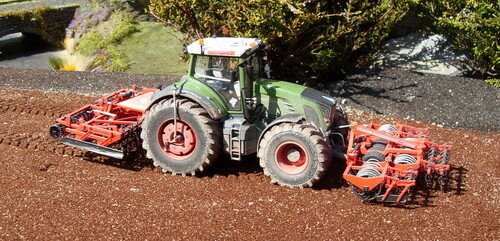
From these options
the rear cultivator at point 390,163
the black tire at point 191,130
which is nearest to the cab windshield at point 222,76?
the black tire at point 191,130

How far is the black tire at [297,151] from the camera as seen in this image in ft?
24.6

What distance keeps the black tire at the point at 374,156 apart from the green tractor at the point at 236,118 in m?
0.51

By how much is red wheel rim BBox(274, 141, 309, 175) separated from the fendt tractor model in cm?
2

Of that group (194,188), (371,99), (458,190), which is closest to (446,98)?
(371,99)

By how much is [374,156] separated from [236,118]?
7.24 feet

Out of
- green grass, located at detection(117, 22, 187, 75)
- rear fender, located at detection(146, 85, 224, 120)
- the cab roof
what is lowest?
green grass, located at detection(117, 22, 187, 75)

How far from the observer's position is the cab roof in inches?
307

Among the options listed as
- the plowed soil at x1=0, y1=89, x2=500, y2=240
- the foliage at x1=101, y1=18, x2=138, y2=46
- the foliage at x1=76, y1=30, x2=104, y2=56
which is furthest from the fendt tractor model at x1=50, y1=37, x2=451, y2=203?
the foliage at x1=76, y1=30, x2=104, y2=56

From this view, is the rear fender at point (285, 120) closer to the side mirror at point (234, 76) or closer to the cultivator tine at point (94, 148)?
the side mirror at point (234, 76)

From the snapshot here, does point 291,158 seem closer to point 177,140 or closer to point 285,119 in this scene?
point 285,119

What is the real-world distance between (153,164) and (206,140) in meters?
1.30

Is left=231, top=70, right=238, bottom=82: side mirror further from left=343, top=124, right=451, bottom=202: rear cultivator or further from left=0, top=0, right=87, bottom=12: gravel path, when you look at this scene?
left=0, top=0, right=87, bottom=12: gravel path

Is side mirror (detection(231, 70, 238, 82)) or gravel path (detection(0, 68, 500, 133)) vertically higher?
side mirror (detection(231, 70, 238, 82))

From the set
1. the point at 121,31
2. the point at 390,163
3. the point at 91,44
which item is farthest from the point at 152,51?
the point at 390,163
